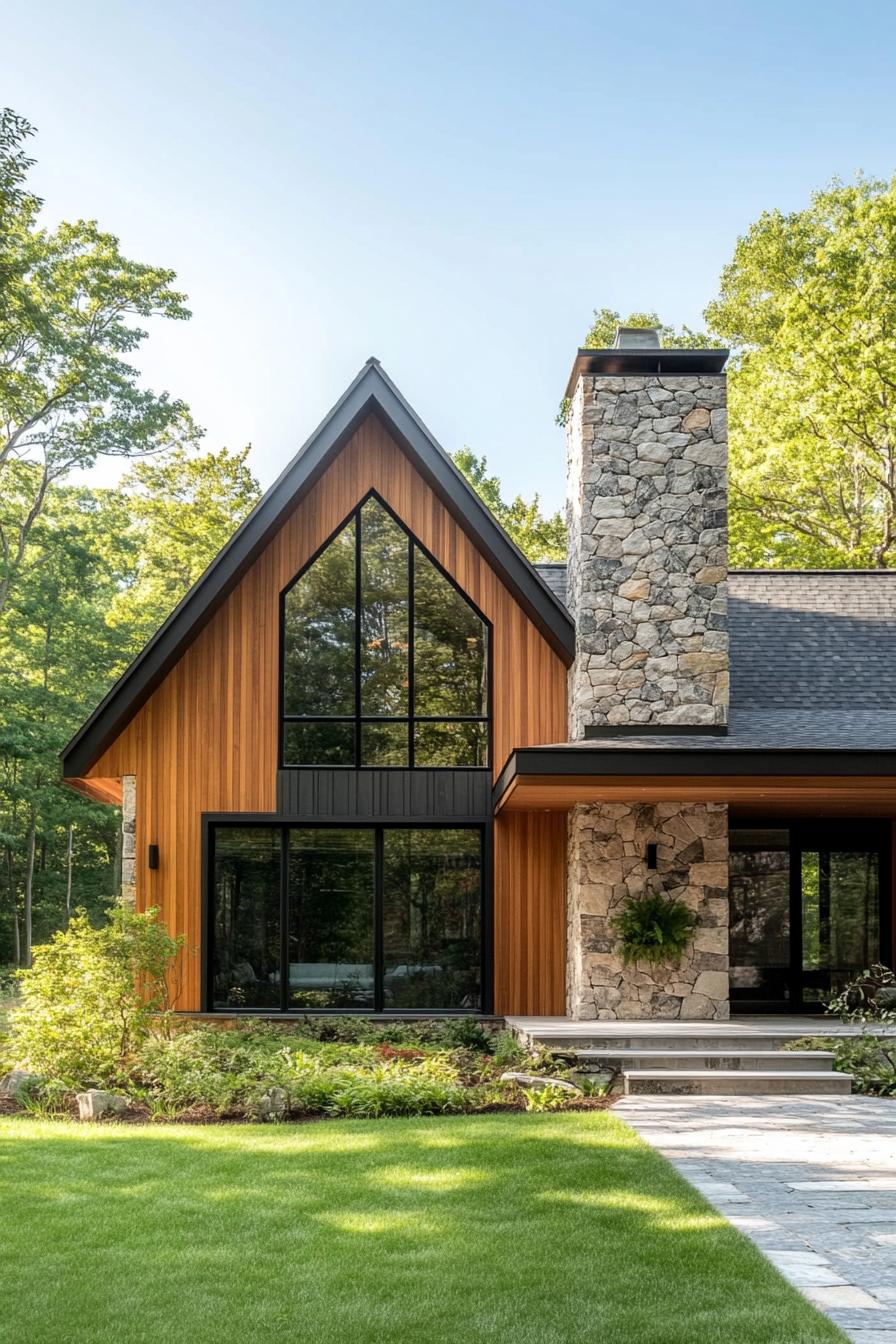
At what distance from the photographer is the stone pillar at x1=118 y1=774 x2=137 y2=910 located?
12281 mm

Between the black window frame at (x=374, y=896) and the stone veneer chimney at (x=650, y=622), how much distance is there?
34.5 inches

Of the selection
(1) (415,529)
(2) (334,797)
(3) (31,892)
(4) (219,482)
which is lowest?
(3) (31,892)

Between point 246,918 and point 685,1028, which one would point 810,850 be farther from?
point 246,918

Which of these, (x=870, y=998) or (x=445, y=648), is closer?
(x=870, y=998)

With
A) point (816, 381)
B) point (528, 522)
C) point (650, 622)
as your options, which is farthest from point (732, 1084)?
point (528, 522)

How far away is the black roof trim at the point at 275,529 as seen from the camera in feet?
39.9

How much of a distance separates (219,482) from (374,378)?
15454mm

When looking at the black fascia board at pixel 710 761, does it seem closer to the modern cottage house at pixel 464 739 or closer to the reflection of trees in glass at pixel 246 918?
the modern cottage house at pixel 464 739

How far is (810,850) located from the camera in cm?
1314

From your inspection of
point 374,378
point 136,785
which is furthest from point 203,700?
point 374,378

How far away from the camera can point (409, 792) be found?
12398mm

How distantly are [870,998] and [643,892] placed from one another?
250 cm

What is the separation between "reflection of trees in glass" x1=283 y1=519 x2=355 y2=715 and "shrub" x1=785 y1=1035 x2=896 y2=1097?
544 cm

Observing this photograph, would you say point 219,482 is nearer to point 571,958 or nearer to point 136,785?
point 136,785
